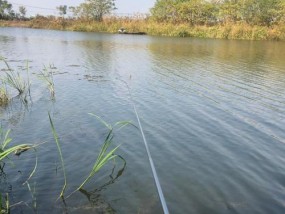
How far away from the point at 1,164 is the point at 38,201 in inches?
58.4

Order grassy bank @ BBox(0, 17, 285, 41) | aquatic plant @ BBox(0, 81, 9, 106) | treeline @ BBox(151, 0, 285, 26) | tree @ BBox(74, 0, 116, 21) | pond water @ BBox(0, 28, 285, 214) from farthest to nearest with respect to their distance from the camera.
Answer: tree @ BBox(74, 0, 116, 21)
treeline @ BBox(151, 0, 285, 26)
grassy bank @ BBox(0, 17, 285, 41)
aquatic plant @ BBox(0, 81, 9, 106)
pond water @ BBox(0, 28, 285, 214)

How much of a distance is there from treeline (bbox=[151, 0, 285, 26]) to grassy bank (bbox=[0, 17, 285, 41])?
15.7 feet

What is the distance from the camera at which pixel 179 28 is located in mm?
46188

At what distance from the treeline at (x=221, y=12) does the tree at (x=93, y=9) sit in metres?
9.81

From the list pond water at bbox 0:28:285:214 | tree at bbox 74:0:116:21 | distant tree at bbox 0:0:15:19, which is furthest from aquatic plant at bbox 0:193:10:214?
distant tree at bbox 0:0:15:19

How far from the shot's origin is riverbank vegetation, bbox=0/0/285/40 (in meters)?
45.3

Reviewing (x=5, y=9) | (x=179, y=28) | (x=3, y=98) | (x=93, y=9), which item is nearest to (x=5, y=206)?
(x=3, y=98)

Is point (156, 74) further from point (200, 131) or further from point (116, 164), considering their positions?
point (116, 164)

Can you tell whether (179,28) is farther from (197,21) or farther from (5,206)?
(5,206)

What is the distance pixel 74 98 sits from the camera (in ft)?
36.7

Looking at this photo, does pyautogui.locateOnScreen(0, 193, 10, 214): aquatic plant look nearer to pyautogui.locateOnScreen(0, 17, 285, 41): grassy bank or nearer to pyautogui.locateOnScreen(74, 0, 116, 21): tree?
pyautogui.locateOnScreen(0, 17, 285, 41): grassy bank

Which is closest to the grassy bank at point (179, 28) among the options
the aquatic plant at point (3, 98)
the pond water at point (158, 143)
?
the pond water at point (158, 143)

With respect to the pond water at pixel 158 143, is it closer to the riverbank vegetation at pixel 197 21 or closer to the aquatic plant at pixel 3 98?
the aquatic plant at pixel 3 98

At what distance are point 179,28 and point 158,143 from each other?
40.8m
